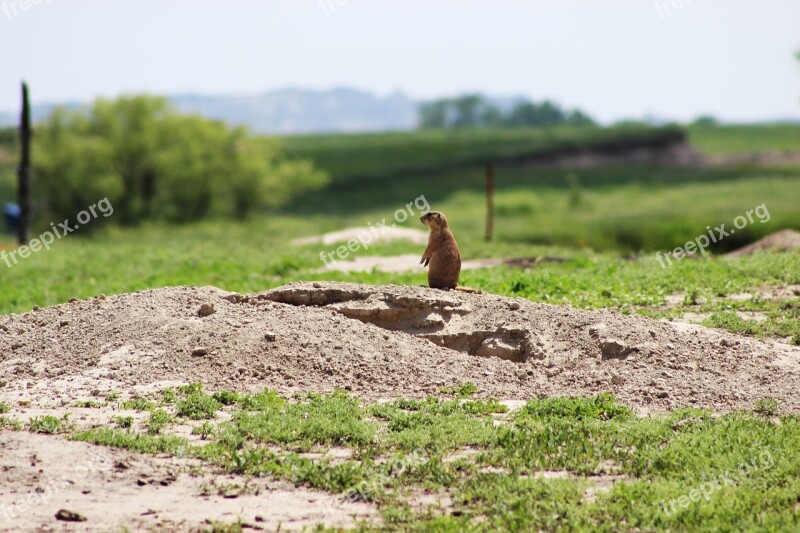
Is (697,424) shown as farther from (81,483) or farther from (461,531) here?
(81,483)

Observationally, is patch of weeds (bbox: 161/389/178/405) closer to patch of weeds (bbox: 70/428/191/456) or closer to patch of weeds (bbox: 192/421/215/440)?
patch of weeds (bbox: 192/421/215/440)

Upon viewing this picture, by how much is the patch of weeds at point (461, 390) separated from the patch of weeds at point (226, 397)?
2307 millimetres

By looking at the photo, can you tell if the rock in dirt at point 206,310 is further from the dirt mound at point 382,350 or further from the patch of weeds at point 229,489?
Answer: the patch of weeds at point 229,489

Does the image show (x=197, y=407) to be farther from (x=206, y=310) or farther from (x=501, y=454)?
(x=501, y=454)

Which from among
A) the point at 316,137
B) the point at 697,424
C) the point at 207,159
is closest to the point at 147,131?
the point at 207,159

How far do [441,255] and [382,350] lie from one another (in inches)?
91.5

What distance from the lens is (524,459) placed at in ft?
26.1

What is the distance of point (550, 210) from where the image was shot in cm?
4844

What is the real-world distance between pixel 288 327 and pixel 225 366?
3.23 ft

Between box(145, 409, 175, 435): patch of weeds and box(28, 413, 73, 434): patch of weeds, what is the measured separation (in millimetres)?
751

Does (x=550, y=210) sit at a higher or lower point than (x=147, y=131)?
lower

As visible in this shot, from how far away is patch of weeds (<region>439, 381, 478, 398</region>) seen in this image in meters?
10.0

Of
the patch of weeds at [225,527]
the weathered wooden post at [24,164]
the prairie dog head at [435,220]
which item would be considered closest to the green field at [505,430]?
the patch of weeds at [225,527]

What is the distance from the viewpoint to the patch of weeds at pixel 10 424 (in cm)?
863
